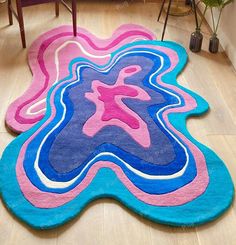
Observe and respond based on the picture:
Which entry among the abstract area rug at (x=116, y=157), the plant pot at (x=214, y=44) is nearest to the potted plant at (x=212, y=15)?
the plant pot at (x=214, y=44)

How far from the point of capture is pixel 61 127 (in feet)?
7.35

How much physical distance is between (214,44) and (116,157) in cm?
141

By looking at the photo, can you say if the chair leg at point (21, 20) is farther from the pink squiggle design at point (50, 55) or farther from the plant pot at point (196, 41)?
the plant pot at point (196, 41)

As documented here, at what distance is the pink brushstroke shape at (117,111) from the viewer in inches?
87.4

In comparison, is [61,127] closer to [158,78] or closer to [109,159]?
[109,159]

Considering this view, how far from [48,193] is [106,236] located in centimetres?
36

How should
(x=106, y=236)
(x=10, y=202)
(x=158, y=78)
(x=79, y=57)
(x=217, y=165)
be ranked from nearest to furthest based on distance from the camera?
→ (x=106, y=236) < (x=10, y=202) < (x=217, y=165) < (x=158, y=78) < (x=79, y=57)

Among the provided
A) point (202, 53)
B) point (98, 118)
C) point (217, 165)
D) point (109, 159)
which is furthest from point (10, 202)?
point (202, 53)

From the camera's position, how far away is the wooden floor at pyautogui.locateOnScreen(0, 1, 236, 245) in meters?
1.68

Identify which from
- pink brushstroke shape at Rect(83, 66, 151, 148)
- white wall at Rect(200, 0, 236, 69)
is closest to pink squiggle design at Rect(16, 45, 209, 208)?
pink brushstroke shape at Rect(83, 66, 151, 148)

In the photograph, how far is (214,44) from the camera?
2.97 metres

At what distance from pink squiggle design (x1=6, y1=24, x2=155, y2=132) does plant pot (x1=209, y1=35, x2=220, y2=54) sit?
0.47 metres

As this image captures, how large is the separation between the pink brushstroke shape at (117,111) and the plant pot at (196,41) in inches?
23.7

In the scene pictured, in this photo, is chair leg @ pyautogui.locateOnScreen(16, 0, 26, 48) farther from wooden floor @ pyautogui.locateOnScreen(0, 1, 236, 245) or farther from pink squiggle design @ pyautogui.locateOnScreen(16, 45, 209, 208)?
pink squiggle design @ pyautogui.locateOnScreen(16, 45, 209, 208)
